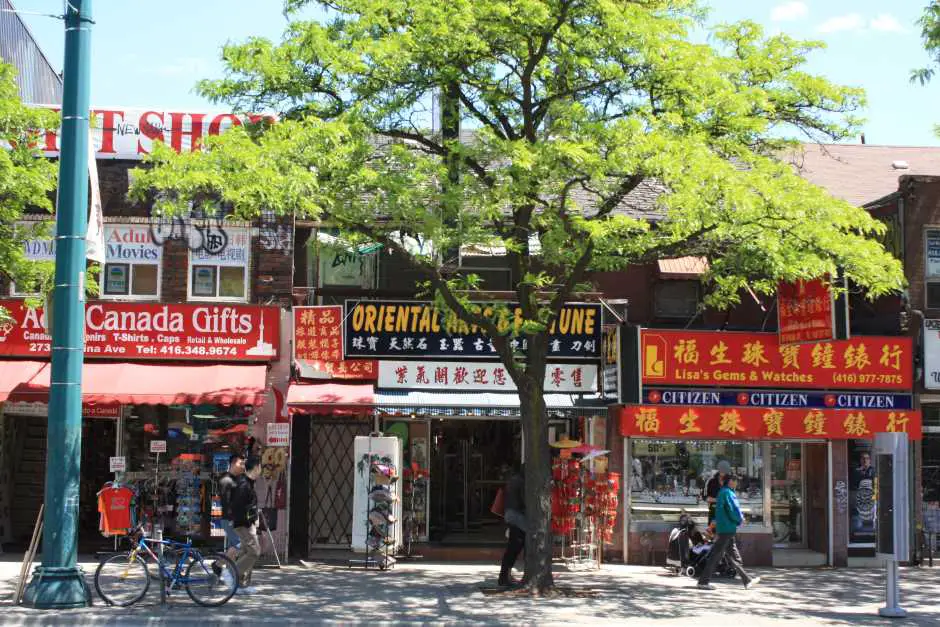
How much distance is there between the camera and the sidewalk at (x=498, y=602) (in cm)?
1266

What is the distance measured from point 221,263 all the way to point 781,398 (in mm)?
9959

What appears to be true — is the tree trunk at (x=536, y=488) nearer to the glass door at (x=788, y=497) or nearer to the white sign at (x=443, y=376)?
the white sign at (x=443, y=376)

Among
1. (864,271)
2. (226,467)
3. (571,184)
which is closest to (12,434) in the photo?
(226,467)

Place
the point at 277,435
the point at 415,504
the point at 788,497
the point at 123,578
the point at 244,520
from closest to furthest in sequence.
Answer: the point at 123,578 < the point at 244,520 < the point at 277,435 < the point at 415,504 < the point at 788,497

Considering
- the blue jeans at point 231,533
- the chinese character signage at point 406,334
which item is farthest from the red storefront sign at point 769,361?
the blue jeans at point 231,533

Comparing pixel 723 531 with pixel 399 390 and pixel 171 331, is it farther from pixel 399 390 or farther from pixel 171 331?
pixel 171 331

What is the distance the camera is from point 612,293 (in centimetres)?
1995

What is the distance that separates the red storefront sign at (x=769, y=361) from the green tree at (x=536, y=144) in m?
3.72

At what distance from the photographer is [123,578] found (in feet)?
43.7

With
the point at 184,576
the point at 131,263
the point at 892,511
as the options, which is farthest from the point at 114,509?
the point at 892,511

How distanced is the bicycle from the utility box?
7942 mm

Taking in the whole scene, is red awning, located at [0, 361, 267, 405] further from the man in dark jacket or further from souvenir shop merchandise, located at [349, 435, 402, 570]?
the man in dark jacket

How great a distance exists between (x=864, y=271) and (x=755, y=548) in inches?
265

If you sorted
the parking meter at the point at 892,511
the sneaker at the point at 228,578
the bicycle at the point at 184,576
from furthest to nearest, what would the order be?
the parking meter at the point at 892,511
the sneaker at the point at 228,578
the bicycle at the point at 184,576
